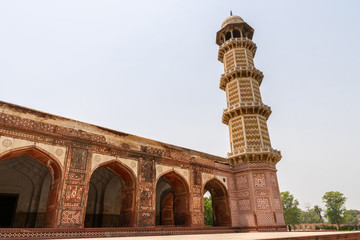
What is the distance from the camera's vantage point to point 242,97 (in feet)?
58.7

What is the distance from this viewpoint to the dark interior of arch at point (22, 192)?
1190cm

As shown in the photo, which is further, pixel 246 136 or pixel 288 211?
pixel 288 211

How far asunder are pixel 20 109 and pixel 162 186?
10.8 metres

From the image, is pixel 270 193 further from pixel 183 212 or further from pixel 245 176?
pixel 183 212

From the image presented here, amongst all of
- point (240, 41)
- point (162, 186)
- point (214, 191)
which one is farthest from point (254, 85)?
point (162, 186)

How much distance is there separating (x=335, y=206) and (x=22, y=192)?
166 feet

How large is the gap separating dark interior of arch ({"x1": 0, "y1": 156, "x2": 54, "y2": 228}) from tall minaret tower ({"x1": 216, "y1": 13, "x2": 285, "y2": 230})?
1071 cm

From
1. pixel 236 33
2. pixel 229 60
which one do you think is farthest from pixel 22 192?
pixel 236 33

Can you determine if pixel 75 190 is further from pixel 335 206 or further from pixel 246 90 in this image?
pixel 335 206

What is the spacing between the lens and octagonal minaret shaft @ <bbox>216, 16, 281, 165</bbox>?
53.0 ft

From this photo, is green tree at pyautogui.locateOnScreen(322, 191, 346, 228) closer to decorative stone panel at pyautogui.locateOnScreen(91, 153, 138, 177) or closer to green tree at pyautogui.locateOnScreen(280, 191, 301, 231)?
green tree at pyautogui.locateOnScreen(280, 191, 301, 231)

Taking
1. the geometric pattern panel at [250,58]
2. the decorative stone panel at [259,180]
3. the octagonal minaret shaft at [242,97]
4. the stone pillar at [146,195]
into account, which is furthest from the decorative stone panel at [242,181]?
the geometric pattern panel at [250,58]

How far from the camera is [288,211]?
1718 inches

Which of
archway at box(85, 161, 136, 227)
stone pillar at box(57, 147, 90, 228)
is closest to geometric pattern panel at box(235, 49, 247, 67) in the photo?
archway at box(85, 161, 136, 227)
